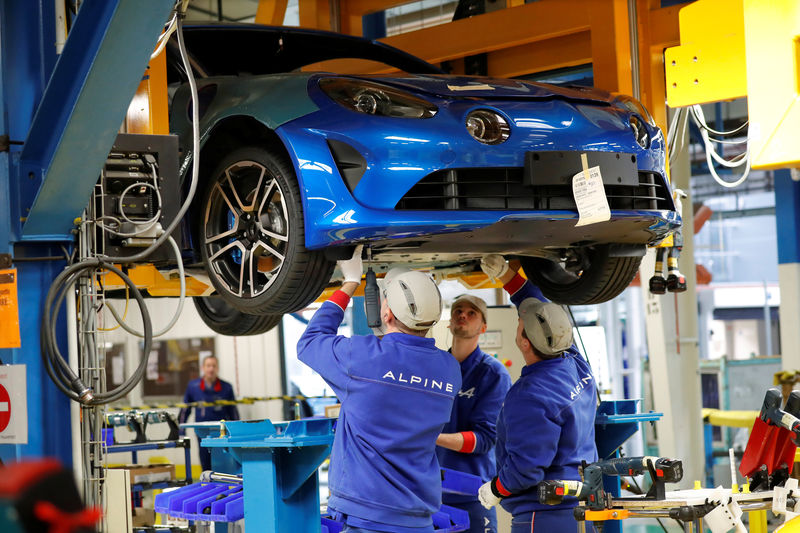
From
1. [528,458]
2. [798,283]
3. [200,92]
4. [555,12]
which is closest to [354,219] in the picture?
[200,92]

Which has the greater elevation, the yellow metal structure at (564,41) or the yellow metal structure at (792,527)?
the yellow metal structure at (564,41)

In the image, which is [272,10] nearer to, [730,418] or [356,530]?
[356,530]

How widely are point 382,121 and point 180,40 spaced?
755 millimetres

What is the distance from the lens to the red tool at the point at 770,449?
13.6 ft

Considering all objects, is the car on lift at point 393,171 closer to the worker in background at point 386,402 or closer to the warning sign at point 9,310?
the worker in background at point 386,402

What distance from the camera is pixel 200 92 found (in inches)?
158

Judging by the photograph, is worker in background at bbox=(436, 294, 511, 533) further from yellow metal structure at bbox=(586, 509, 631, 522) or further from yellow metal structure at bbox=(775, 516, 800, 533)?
yellow metal structure at bbox=(775, 516, 800, 533)

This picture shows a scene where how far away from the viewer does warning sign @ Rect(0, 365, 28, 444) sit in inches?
130

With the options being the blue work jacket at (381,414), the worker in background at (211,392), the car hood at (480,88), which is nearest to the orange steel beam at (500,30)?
the car hood at (480,88)

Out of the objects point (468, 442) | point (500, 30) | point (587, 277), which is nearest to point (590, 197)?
point (587, 277)

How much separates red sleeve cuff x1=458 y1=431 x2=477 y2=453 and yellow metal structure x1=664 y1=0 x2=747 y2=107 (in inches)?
97.0

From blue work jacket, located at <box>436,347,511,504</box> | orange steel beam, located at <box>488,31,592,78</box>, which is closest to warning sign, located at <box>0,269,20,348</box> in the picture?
blue work jacket, located at <box>436,347,511,504</box>

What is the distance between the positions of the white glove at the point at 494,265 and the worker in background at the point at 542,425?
0.18m

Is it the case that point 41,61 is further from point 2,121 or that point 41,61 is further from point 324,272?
point 324,272
